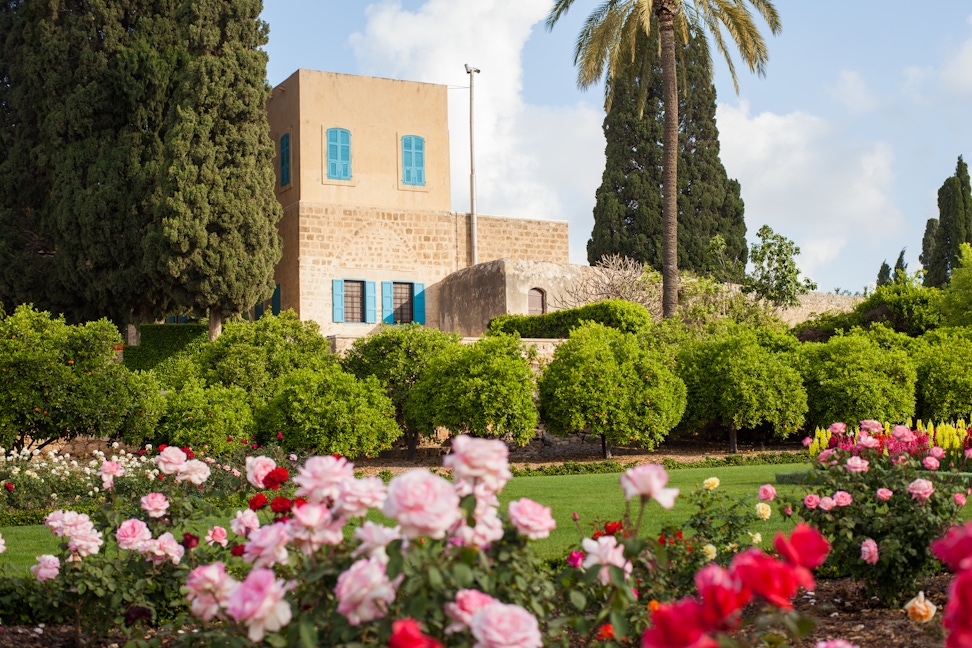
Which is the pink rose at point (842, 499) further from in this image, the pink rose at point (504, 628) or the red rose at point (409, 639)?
the red rose at point (409, 639)

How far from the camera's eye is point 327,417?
1343 cm

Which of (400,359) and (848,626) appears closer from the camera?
(848,626)

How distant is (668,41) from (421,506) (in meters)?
18.6

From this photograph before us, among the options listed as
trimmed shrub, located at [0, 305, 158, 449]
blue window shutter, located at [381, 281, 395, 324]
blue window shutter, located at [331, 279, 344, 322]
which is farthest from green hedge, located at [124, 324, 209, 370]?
trimmed shrub, located at [0, 305, 158, 449]

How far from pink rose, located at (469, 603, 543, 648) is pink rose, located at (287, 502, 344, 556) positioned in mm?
744

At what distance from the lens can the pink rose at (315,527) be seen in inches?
103

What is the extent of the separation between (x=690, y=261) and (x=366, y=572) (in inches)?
1077

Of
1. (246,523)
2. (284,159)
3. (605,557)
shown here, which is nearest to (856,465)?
(605,557)

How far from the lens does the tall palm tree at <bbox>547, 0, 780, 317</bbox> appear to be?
19.3m

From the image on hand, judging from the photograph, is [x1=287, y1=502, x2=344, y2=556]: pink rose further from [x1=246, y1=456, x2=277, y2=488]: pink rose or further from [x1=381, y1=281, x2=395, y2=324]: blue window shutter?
[x1=381, y1=281, x2=395, y2=324]: blue window shutter

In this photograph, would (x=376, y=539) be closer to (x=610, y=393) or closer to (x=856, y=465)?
(x=856, y=465)

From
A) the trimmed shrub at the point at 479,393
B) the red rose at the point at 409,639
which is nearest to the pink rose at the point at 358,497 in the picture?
the red rose at the point at 409,639

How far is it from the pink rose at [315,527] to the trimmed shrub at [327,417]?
34.7 ft

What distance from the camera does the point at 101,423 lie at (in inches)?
485
